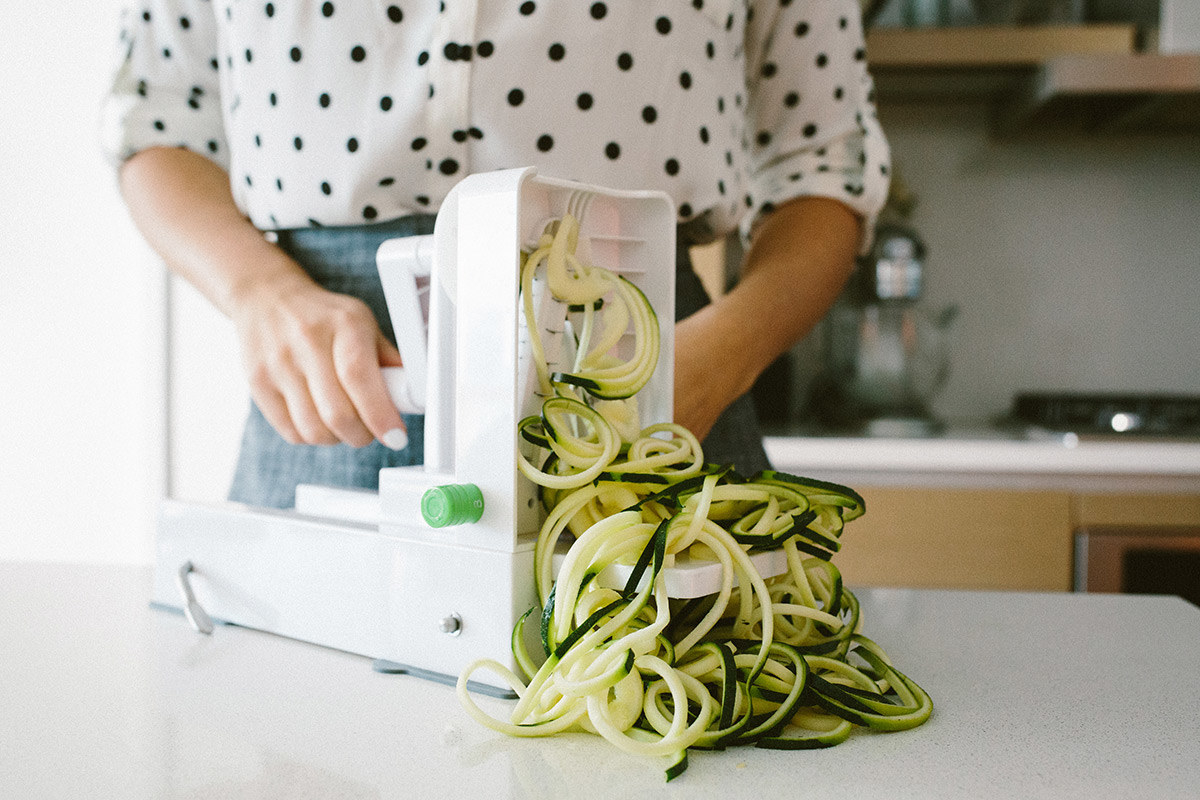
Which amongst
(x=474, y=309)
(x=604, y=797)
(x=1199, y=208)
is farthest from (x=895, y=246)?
(x=604, y=797)

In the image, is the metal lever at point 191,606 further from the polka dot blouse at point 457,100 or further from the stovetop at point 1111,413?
the stovetop at point 1111,413

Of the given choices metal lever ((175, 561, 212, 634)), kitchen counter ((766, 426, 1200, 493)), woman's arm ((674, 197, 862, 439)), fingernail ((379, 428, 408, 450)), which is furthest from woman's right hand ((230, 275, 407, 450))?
kitchen counter ((766, 426, 1200, 493))

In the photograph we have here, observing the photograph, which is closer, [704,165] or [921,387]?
[704,165]

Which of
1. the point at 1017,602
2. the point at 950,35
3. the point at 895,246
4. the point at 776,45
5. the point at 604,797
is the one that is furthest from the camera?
the point at 895,246

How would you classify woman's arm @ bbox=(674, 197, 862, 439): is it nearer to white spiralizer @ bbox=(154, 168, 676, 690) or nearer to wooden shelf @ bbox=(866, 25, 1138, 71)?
white spiralizer @ bbox=(154, 168, 676, 690)

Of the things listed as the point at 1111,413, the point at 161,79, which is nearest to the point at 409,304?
the point at 161,79

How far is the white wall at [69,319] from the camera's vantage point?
1.88 meters

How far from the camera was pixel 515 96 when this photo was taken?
0.74 metres

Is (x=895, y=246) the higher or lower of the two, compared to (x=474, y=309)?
higher

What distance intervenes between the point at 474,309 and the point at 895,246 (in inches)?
61.4

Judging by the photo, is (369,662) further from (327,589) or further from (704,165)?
(704,165)

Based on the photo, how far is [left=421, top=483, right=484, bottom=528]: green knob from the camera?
18.3 inches

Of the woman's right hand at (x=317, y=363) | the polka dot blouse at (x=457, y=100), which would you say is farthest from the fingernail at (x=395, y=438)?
the polka dot blouse at (x=457, y=100)

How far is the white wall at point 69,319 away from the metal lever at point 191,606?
1451 millimetres
